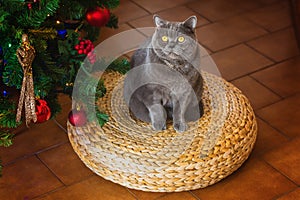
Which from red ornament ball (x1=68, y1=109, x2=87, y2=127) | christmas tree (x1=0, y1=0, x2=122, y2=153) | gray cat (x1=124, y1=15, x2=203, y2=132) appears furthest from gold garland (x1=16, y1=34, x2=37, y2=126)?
gray cat (x1=124, y1=15, x2=203, y2=132)

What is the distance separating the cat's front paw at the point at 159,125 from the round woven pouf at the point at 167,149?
0.02 metres

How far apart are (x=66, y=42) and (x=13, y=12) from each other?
0.57ft

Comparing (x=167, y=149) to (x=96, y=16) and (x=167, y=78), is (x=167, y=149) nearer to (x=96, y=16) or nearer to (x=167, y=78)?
(x=167, y=78)

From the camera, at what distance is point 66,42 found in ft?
5.06

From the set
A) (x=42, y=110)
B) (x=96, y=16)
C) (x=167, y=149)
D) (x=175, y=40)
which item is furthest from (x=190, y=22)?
(x=42, y=110)

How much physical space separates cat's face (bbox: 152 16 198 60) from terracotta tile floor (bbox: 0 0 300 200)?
15.9 inches

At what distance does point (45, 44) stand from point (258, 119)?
2.76ft

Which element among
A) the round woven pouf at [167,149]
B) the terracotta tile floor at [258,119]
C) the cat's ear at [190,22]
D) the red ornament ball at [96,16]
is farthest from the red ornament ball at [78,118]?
the cat's ear at [190,22]

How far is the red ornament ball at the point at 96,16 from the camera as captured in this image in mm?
1612

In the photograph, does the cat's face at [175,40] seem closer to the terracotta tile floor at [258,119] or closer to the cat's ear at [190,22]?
the cat's ear at [190,22]

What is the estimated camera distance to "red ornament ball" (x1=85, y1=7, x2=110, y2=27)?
63.5 inches

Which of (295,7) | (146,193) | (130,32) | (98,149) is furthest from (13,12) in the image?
(295,7)

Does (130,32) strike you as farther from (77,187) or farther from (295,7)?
(77,187)

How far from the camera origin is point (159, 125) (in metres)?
1.68
